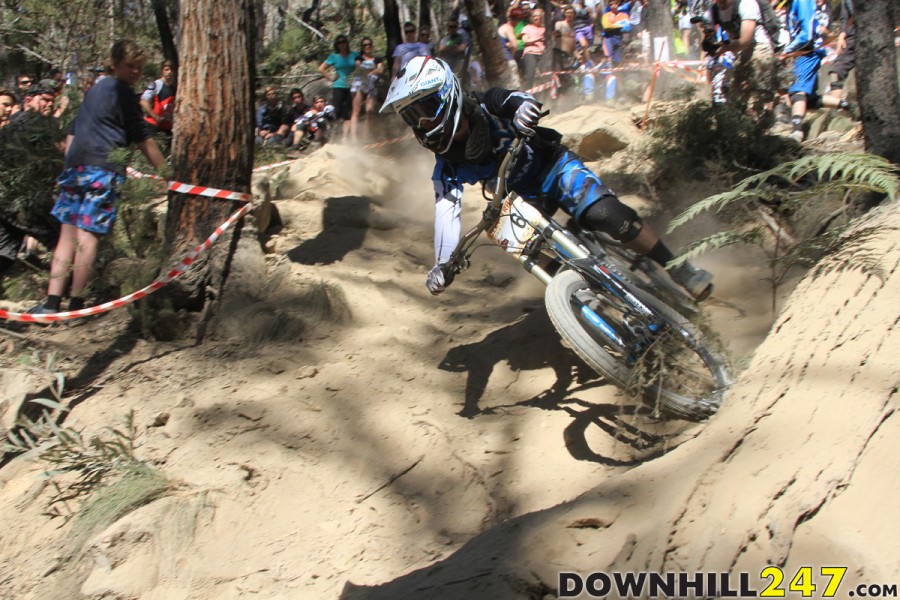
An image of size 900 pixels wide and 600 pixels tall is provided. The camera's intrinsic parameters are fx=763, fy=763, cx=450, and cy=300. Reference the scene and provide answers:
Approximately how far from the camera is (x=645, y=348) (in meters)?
4.08

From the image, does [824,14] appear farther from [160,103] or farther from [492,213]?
[492,213]

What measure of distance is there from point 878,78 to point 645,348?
2.33m

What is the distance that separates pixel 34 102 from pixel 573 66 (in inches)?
346

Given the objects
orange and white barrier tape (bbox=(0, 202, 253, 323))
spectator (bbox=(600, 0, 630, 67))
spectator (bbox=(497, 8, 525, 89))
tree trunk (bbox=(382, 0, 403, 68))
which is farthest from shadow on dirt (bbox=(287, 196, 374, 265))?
spectator (bbox=(600, 0, 630, 67))

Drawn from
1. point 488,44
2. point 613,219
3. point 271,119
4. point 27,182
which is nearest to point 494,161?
point 613,219

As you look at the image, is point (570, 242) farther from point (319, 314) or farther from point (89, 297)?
point (89, 297)

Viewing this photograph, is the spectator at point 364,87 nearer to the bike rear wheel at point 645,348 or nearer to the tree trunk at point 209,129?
the tree trunk at point 209,129

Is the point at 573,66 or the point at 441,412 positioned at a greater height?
the point at 573,66

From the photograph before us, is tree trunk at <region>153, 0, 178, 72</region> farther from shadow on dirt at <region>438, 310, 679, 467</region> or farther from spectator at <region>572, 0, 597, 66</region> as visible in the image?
shadow on dirt at <region>438, 310, 679, 467</region>

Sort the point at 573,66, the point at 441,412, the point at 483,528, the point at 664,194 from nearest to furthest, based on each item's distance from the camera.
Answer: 1. the point at 483,528
2. the point at 441,412
3. the point at 664,194
4. the point at 573,66

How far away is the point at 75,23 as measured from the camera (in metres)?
14.8

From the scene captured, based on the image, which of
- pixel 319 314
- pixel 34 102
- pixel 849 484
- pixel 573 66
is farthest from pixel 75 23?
pixel 849 484

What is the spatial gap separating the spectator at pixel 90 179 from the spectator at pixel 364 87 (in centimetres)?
666

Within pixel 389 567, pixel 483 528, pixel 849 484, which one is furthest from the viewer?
pixel 483 528
